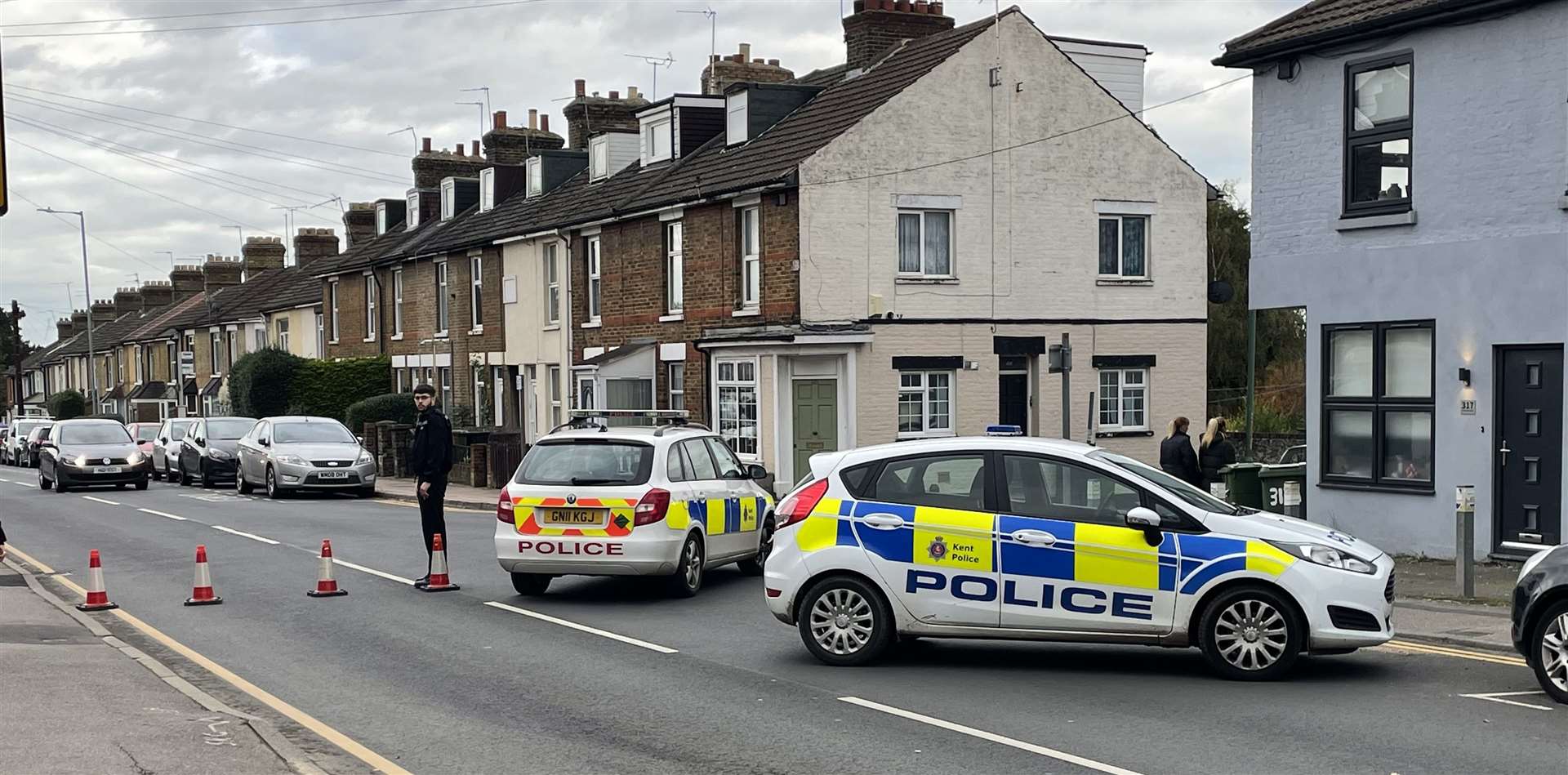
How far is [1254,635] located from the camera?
10094 mm

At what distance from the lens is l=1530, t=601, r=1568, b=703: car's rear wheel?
30.7ft

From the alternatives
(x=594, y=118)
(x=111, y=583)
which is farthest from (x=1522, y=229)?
(x=594, y=118)

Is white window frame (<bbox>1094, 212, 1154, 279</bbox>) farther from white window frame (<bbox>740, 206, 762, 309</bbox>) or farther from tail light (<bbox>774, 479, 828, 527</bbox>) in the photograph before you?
tail light (<bbox>774, 479, 828, 527</bbox>)

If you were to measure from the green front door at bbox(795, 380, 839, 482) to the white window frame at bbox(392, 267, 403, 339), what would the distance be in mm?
21432

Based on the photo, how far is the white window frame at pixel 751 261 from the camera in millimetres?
29172

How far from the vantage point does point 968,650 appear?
38.5 feet

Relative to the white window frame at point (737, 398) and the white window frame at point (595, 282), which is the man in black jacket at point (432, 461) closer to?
the white window frame at point (737, 398)

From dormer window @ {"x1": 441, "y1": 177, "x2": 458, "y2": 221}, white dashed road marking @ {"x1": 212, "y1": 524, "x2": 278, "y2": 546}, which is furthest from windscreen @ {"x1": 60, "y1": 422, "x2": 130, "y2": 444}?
dormer window @ {"x1": 441, "y1": 177, "x2": 458, "y2": 221}

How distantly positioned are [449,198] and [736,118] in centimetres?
1720

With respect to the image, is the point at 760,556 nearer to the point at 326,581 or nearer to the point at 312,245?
the point at 326,581

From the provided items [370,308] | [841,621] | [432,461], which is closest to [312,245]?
[370,308]

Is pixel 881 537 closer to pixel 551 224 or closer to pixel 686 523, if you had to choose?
pixel 686 523

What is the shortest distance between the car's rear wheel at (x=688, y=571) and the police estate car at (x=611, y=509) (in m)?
0.01

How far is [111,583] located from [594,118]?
26.2 m
